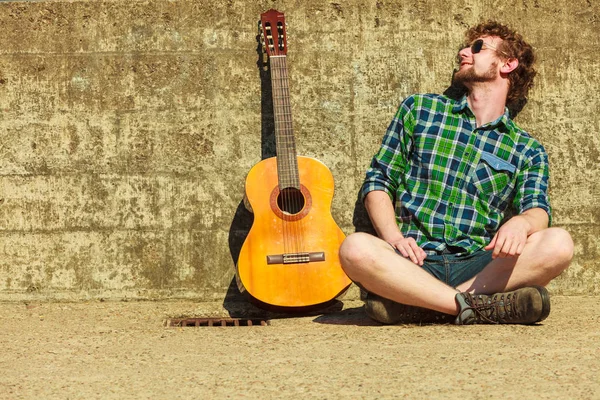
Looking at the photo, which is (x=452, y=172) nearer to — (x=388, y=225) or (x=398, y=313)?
(x=388, y=225)

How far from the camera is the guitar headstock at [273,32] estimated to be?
15.0 feet

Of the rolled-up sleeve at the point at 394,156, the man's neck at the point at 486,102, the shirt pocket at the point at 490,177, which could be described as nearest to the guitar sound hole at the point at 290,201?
the rolled-up sleeve at the point at 394,156

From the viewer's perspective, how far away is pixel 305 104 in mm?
4746

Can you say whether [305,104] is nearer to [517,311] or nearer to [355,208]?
[355,208]

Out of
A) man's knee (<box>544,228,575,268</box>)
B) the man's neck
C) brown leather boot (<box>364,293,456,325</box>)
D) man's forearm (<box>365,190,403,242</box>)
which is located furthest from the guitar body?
man's knee (<box>544,228,575,268</box>)

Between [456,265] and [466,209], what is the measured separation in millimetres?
302

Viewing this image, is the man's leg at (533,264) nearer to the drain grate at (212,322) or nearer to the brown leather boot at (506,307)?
the brown leather boot at (506,307)

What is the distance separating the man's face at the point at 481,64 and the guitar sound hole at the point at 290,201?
1072 mm

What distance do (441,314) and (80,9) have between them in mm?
2601

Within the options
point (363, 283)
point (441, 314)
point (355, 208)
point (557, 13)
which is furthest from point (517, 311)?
point (557, 13)

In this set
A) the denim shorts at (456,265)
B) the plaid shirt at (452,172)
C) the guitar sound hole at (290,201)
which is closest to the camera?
the denim shorts at (456,265)

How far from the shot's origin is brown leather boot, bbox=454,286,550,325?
3730 mm

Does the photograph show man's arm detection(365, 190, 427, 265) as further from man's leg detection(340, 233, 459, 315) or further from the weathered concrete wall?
the weathered concrete wall

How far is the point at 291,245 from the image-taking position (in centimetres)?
436
